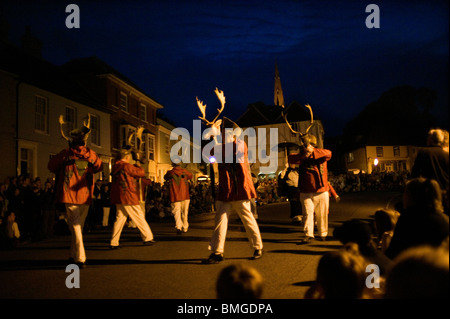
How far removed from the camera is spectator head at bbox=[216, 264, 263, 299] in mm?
2330

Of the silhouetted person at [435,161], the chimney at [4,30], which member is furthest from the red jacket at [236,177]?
the chimney at [4,30]

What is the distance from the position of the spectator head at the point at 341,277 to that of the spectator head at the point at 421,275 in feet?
2.36

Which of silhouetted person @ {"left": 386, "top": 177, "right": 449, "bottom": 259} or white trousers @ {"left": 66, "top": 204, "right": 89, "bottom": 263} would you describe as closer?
silhouetted person @ {"left": 386, "top": 177, "right": 449, "bottom": 259}

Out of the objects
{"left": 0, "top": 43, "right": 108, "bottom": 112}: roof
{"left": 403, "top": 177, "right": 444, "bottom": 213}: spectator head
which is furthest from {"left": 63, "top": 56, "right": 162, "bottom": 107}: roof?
{"left": 403, "top": 177, "right": 444, "bottom": 213}: spectator head

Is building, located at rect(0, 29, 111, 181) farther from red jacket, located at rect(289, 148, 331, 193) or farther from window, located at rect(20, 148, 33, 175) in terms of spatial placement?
red jacket, located at rect(289, 148, 331, 193)

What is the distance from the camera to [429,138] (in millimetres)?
5359

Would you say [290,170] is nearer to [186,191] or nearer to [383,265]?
[186,191]

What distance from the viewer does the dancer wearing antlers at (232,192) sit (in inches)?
250

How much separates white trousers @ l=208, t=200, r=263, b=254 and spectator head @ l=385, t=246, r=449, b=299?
15.5 feet

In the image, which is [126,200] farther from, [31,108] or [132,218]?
[31,108]

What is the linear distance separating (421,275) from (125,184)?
7382 mm

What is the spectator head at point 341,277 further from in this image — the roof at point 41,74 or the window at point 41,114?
the window at point 41,114
